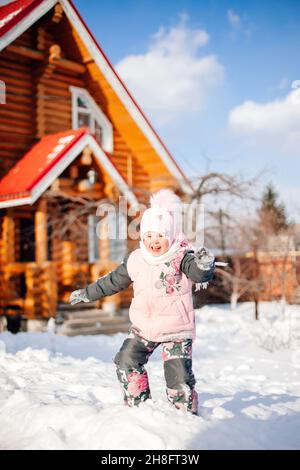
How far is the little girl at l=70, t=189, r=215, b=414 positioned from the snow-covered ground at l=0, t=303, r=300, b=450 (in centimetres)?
15

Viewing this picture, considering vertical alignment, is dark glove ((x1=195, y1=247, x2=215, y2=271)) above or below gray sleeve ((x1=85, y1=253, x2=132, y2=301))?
above

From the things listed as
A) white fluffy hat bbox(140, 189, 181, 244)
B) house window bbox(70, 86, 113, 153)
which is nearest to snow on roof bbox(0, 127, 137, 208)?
house window bbox(70, 86, 113, 153)

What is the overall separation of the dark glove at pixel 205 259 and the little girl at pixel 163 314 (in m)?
0.10

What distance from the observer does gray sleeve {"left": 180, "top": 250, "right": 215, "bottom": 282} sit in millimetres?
3443

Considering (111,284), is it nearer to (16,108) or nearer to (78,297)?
(78,297)

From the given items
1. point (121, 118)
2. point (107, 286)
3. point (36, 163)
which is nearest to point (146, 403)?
point (107, 286)

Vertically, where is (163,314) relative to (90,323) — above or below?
above

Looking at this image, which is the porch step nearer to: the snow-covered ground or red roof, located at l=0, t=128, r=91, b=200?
the snow-covered ground

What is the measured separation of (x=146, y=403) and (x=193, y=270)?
93 centimetres

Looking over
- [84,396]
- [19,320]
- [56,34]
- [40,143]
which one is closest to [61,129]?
[40,143]

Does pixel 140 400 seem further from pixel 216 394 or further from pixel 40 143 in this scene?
pixel 40 143

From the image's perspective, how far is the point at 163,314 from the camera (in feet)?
11.9
